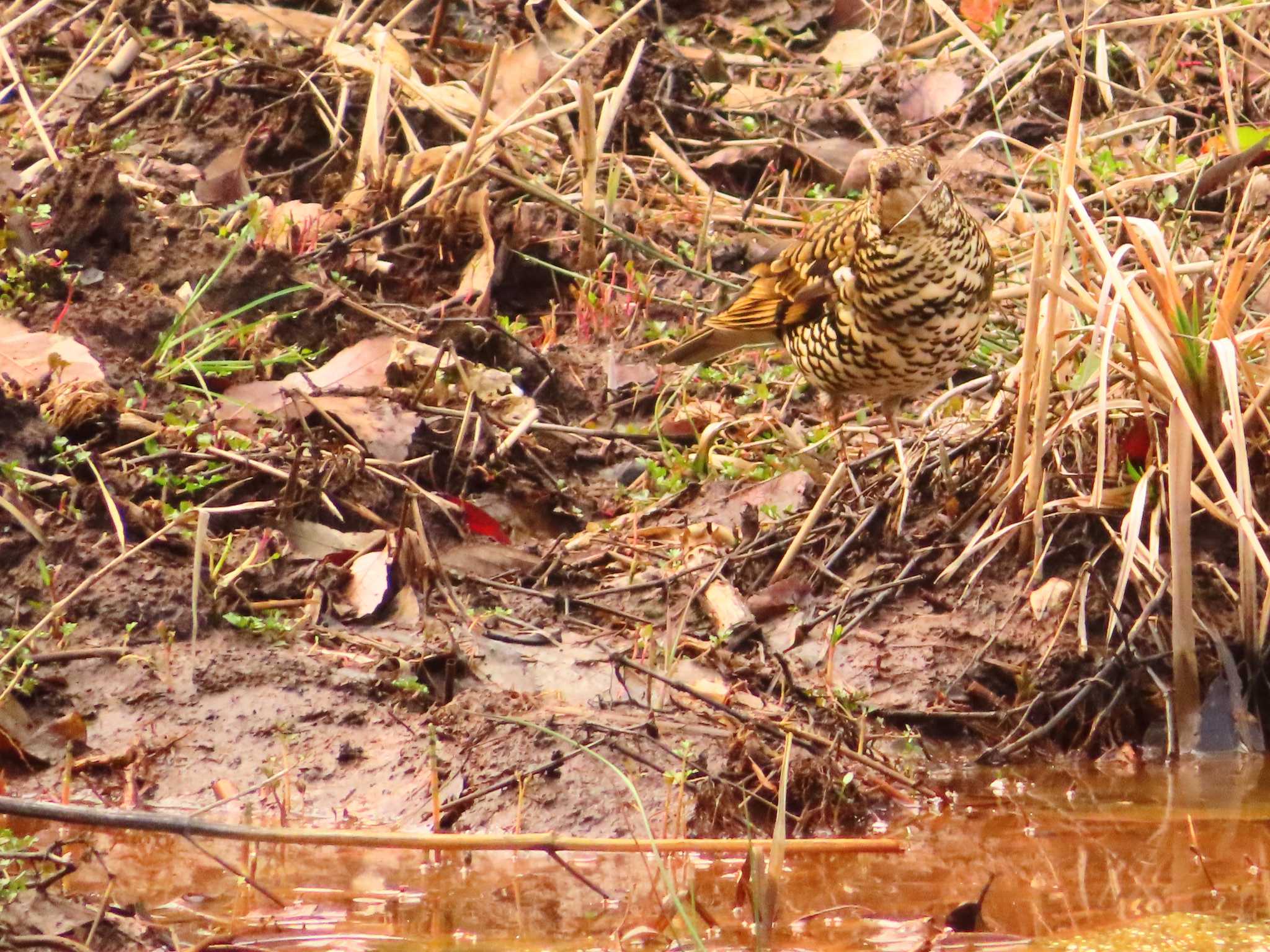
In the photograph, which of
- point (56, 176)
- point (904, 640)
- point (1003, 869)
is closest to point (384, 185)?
point (56, 176)

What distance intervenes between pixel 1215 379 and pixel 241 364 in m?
2.54

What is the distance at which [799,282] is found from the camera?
15.9ft

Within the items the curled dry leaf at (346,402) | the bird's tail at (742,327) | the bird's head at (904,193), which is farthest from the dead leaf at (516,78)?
the bird's head at (904,193)

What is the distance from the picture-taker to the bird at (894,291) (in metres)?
4.30

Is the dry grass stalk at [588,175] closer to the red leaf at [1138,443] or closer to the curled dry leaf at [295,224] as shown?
the curled dry leaf at [295,224]

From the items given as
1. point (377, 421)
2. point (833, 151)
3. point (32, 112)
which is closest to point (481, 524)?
point (377, 421)

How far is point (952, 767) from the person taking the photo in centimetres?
369

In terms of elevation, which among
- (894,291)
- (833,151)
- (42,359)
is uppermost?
(894,291)

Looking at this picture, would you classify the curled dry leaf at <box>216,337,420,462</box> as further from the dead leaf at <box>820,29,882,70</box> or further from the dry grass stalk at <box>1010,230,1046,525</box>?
the dead leaf at <box>820,29,882,70</box>

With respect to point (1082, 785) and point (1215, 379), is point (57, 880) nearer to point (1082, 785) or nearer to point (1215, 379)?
point (1082, 785)

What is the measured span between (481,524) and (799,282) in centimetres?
118

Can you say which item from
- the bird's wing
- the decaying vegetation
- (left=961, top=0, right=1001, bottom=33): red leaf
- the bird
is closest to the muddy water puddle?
the decaying vegetation

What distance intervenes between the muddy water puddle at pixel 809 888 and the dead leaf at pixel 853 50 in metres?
4.40

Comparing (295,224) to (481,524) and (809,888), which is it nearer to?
(481,524)
